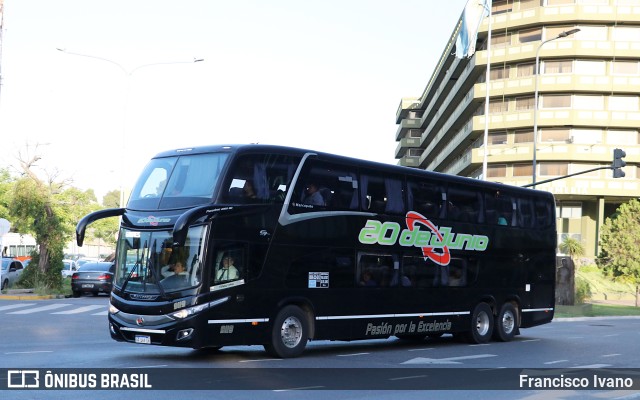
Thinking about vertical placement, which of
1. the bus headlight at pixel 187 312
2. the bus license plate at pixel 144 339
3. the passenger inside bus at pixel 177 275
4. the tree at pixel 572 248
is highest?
the tree at pixel 572 248

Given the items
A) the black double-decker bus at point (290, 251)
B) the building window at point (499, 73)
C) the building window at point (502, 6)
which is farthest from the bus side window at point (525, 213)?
the building window at point (502, 6)

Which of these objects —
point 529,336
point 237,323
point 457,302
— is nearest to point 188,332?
point 237,323

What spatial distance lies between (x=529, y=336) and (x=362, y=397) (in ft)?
47.6

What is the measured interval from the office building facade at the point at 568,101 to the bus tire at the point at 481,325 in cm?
5228

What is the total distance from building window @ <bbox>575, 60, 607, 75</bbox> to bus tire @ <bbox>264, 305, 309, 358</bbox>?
209ft

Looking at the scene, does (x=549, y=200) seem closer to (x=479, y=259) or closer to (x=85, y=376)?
(x=479, y=259)

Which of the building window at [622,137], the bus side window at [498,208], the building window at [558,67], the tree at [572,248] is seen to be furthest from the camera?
the building window at [558,67]

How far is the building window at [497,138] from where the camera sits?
78.4 metres

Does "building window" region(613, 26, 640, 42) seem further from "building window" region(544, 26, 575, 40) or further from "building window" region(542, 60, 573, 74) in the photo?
"building window" region(542, 60, 573, 74)

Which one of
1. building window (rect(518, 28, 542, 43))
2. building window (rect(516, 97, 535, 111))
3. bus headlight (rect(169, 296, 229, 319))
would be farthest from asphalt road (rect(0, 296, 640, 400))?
building window (rect(518, 28, 542, 43))

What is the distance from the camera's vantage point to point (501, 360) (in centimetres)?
1681

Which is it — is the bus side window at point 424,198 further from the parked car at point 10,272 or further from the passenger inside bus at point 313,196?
the parked car at point 10,272

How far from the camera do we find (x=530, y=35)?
253ft

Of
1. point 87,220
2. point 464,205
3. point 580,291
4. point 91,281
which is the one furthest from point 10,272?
point 87,220
